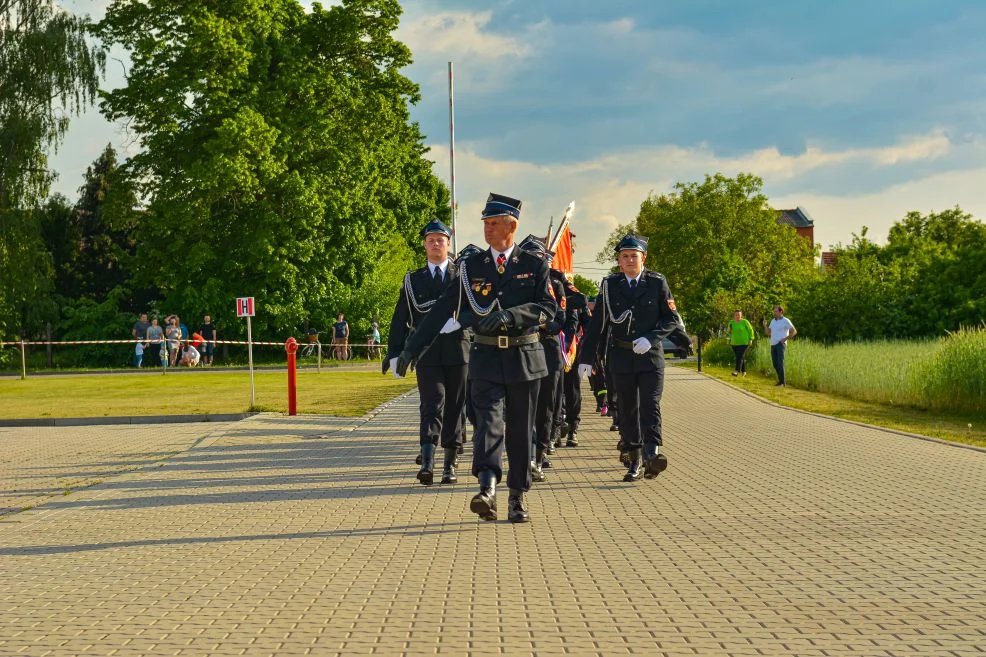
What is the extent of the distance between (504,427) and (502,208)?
56.6 inches

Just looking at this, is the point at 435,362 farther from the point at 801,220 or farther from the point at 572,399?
the point at 801,220

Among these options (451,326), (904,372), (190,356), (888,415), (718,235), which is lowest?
(888,415)

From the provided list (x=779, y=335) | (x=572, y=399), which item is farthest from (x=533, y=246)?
(x=779, y=335)

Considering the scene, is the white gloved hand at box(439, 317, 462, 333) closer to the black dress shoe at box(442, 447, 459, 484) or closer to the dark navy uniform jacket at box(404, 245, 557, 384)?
the dark navy uniform jacket at box(404, 245, 557, 384)

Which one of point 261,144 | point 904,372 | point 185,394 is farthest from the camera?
point 261,144

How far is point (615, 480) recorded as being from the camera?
34.0ft

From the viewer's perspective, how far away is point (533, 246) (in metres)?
8.75

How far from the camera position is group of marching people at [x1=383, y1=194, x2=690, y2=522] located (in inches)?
318

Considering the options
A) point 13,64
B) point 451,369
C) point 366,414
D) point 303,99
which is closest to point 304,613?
point 451,369

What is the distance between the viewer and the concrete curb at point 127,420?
59.1 feet

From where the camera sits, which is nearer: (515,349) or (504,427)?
(515,349)

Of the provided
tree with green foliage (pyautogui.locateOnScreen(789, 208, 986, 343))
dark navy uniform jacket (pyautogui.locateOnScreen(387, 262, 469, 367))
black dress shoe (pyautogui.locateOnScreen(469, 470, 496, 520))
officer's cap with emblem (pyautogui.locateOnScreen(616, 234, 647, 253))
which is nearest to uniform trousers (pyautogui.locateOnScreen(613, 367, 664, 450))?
officer's cap with emblem (pyautogui.locateOnScreen(616, 234, 647, 253))

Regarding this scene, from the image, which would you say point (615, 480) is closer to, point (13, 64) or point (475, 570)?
point (475, 570)

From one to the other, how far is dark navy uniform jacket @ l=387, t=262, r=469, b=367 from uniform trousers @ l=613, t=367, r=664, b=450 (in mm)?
1365
